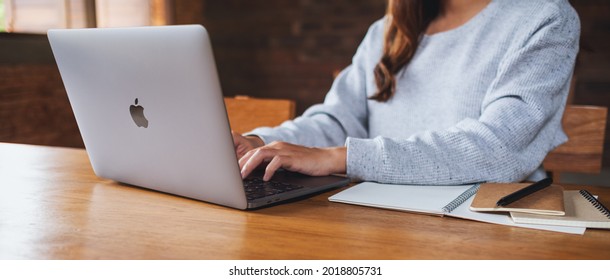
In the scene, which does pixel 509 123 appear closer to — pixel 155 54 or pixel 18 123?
pixel 155 54

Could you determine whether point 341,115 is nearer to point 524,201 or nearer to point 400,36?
point 400,36

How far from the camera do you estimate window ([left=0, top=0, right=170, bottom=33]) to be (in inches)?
109

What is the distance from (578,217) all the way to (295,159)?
0.40 metres

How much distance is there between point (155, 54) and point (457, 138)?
1.64 feet

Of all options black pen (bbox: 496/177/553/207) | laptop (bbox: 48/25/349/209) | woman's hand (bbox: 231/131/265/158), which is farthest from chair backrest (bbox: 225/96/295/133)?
black pen (bbox: 496/177/553/207)

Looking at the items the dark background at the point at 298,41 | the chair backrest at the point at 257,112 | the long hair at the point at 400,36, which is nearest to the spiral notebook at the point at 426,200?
the long hair at the point at 400,36

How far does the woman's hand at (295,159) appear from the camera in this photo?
933 millimetres

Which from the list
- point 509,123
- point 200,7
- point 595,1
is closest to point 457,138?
point 509,123

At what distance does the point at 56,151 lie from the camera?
1360mm

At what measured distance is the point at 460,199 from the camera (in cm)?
86

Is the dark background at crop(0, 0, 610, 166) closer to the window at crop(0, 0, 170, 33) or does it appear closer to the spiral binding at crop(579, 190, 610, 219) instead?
the window at crop(0, 0, 170, 33)

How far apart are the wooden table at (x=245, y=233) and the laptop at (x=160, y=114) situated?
31 mm

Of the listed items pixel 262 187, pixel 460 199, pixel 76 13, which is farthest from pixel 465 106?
pixel 76 13

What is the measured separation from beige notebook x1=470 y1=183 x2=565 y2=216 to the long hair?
0.54m
